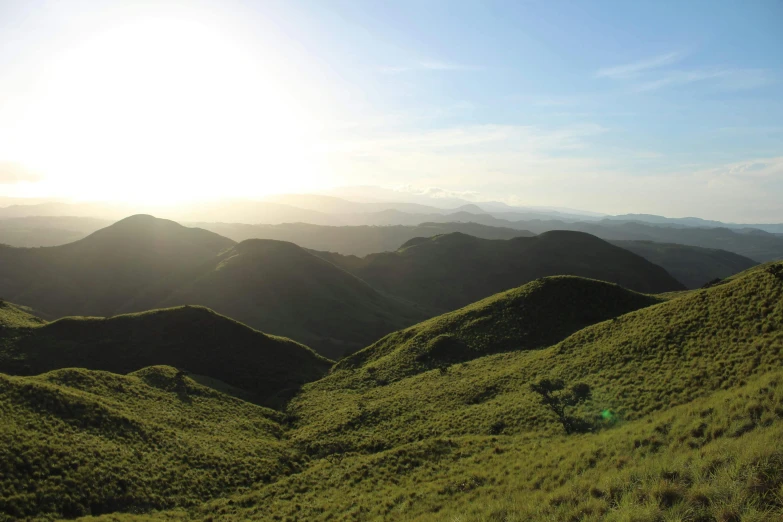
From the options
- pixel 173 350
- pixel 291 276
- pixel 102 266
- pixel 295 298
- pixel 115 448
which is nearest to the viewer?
pixel 115 448

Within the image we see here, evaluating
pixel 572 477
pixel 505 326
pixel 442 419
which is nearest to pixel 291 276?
pixel 505 326

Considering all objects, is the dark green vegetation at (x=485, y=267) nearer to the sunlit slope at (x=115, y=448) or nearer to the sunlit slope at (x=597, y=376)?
the sunlit slope at (x=597, y=376)

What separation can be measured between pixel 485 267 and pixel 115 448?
140592mm

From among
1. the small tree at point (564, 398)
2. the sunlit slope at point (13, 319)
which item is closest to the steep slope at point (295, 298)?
the sunlit slope at point (13, 319)

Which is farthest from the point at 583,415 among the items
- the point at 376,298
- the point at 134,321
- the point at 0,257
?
the point at 0,257

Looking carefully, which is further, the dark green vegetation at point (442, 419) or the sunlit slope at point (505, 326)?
the sunlit slope at point (505, 326)

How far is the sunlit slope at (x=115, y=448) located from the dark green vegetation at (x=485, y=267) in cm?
10291

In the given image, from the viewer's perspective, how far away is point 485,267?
154 meters

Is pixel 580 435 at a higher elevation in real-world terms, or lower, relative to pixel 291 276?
lower

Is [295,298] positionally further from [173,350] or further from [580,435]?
[580,435]

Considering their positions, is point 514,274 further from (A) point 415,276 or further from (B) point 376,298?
(B) point 376,298

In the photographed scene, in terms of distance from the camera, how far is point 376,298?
119250 millimetres

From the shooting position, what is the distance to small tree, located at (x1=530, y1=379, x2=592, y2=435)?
2456 cm

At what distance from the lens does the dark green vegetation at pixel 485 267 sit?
142625mm
